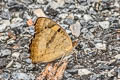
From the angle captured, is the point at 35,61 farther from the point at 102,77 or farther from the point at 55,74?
the point at 102,77

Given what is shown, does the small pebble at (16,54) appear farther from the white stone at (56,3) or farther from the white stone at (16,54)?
the white stone at (56,3)

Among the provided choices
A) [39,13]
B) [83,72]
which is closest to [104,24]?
[39,13]

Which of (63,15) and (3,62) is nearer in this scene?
(3,62)

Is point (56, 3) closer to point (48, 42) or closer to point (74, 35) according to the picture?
point (74, 35)

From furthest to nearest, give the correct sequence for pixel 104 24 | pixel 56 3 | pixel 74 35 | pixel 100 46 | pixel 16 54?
pixel 56 3, pixel 104 24, pixel 74 35, pixel 100 46, pixel 16 54

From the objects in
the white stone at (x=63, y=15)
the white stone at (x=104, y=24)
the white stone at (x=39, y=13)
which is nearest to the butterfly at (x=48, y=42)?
the white stone at (x=104, y=24)

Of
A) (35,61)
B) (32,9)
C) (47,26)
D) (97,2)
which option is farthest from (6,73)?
(97,2)
